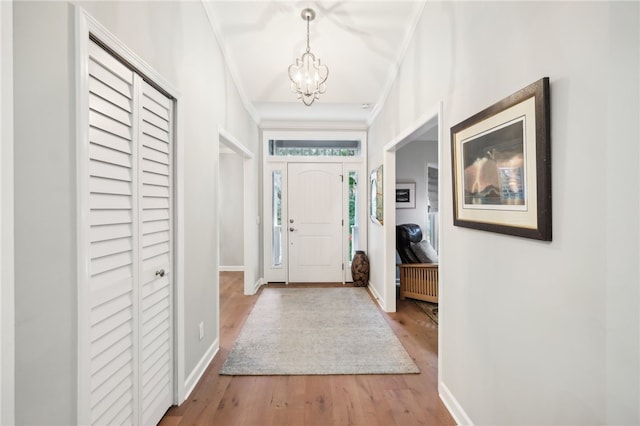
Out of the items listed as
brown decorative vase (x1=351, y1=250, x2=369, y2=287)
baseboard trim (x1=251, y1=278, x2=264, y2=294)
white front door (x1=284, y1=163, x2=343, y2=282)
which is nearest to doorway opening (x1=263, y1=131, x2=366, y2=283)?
white front door (x1=284, y1=163, x2=343, y2=282)

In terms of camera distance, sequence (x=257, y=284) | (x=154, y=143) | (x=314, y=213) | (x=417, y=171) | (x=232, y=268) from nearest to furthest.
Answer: (x=154, y=143) < (x=257, y=284) < (x=314, y=213) < (x=417, y=171) < (x=232, y=268)

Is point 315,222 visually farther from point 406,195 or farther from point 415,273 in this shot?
point 415,273

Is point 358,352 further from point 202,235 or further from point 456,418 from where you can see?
point 202,235

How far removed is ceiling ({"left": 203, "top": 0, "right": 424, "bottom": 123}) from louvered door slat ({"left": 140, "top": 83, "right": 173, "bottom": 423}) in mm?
1063

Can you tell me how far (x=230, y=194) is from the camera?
6000 millimetres

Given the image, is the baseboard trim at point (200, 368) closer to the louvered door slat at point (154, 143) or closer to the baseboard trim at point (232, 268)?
the louvered door slat at point (154, 143)

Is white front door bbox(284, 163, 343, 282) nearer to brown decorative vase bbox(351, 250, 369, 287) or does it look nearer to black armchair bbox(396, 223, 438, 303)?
brown decorative vase bbox(351, 250, 369, 287)

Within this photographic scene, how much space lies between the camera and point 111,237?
1.26 metres

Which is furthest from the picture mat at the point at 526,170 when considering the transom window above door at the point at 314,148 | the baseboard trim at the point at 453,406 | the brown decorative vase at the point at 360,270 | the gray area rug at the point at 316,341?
the transom window above door at the point at 314,148

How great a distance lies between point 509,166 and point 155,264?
180cm

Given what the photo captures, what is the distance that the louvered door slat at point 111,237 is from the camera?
1.16 m
